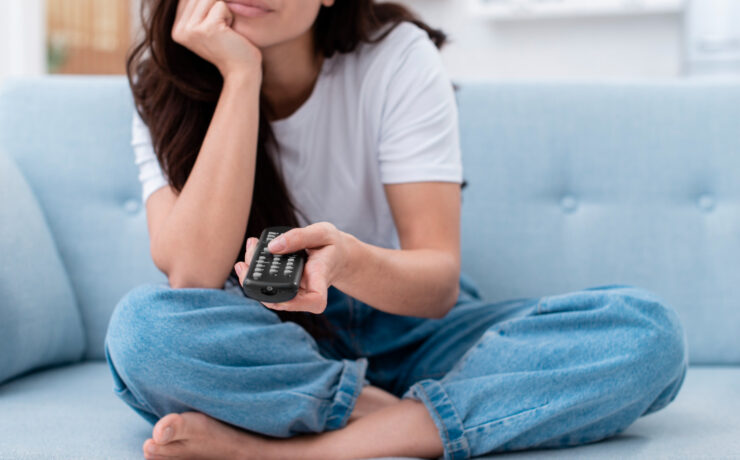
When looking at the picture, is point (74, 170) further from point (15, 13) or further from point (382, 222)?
point (15, 13)

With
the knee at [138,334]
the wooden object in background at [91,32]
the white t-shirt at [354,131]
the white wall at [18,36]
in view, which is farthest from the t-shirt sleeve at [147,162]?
the wooden object in background at [91,32]

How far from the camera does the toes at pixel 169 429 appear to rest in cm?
70

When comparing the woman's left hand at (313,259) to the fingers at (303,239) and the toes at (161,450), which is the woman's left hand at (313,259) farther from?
→ the toes at (161,450)

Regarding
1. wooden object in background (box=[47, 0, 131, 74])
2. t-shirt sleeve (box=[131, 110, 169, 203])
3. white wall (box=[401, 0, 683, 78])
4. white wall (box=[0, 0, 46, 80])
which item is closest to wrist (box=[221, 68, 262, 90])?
t-shirt sleeve (box=[131, 110, 169, 203])

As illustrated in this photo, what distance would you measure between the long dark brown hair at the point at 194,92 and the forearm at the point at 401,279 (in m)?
0.14

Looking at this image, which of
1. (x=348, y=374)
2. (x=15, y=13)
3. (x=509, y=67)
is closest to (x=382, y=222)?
(x=348, y=374)

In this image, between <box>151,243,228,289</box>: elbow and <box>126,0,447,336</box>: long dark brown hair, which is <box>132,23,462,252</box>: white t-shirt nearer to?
<box>126,0,447,336</box>: long dark brown hair

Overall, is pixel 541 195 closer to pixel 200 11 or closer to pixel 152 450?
pixel 200 11

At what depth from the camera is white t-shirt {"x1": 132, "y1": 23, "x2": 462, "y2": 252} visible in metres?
0.97

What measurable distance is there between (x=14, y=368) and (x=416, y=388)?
0.53 m

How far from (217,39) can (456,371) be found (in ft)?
1.63

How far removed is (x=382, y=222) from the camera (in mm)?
1033

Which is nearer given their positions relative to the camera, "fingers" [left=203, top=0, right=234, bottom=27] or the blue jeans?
the blue jeans

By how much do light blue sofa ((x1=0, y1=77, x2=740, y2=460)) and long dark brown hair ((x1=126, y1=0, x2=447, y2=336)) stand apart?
220 mm
